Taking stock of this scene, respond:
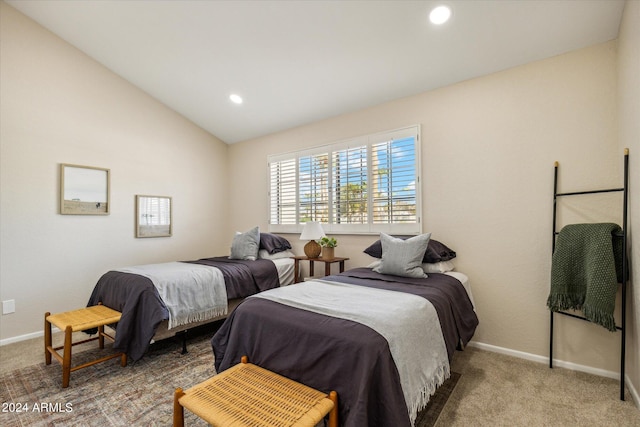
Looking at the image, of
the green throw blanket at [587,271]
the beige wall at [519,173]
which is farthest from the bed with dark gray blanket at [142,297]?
the green throw blanket at [587,271]

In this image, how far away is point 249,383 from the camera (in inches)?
61.5

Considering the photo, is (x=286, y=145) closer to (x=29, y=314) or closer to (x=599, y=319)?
(x=29, y=314)

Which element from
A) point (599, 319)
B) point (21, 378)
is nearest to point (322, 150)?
point (599, 319)

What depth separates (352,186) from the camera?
370 centimetres

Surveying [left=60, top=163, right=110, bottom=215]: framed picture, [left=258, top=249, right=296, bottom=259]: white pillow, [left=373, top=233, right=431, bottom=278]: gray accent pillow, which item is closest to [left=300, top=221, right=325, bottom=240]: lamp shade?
[left=258, top=249, right=296, bottom=259]: white pillow

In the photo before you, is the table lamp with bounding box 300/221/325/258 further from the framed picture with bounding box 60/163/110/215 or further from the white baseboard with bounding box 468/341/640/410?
the framed picture with bounding box 60/163/110/215

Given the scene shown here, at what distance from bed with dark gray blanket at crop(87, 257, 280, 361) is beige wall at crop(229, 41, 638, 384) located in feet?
6.70

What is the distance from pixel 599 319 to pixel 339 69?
2.89 meters

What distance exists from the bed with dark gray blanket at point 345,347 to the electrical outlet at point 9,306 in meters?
2.59

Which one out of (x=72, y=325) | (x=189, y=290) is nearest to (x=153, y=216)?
(x=189, y=290)

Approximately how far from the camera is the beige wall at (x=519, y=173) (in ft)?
7.75

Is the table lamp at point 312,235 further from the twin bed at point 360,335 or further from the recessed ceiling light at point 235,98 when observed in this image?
the recessed ceiling light at point 235,98

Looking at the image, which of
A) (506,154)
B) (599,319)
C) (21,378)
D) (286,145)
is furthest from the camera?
(286,145)

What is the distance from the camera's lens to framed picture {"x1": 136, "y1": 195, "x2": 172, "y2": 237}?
4.07m
